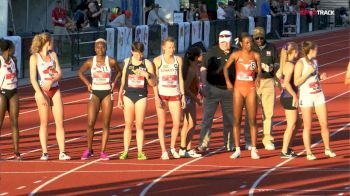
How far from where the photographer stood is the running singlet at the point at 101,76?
55.5ft

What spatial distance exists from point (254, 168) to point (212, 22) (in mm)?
28978

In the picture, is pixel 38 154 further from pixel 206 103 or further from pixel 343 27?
pixel 343 27

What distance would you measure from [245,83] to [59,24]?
19.7 metres

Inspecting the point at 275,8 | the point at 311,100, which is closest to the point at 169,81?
the point at 311,100

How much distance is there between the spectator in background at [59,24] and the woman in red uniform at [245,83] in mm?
17068

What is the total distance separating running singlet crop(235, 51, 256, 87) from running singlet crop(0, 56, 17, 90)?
327 cm

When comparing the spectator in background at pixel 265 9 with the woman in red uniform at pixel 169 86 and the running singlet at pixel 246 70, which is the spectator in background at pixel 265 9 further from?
the woman in red uniform at pixel 169 86

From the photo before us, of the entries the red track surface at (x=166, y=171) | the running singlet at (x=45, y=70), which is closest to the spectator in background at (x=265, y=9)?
the red track surface at (x=166, y=171)

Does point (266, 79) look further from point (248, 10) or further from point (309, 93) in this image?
point (248, 10)

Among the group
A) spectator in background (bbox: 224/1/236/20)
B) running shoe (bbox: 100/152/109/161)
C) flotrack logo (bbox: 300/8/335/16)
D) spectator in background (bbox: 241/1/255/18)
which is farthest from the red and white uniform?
flotrack logo (bbox: 300/8/335/16)

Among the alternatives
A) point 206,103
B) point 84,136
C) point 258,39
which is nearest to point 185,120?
point 206,103

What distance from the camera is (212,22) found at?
44.9m

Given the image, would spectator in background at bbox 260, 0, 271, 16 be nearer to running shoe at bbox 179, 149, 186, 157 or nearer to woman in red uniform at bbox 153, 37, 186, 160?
running shoe at bbox 179, 149, 186, 157

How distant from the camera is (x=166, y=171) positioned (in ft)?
52.0
